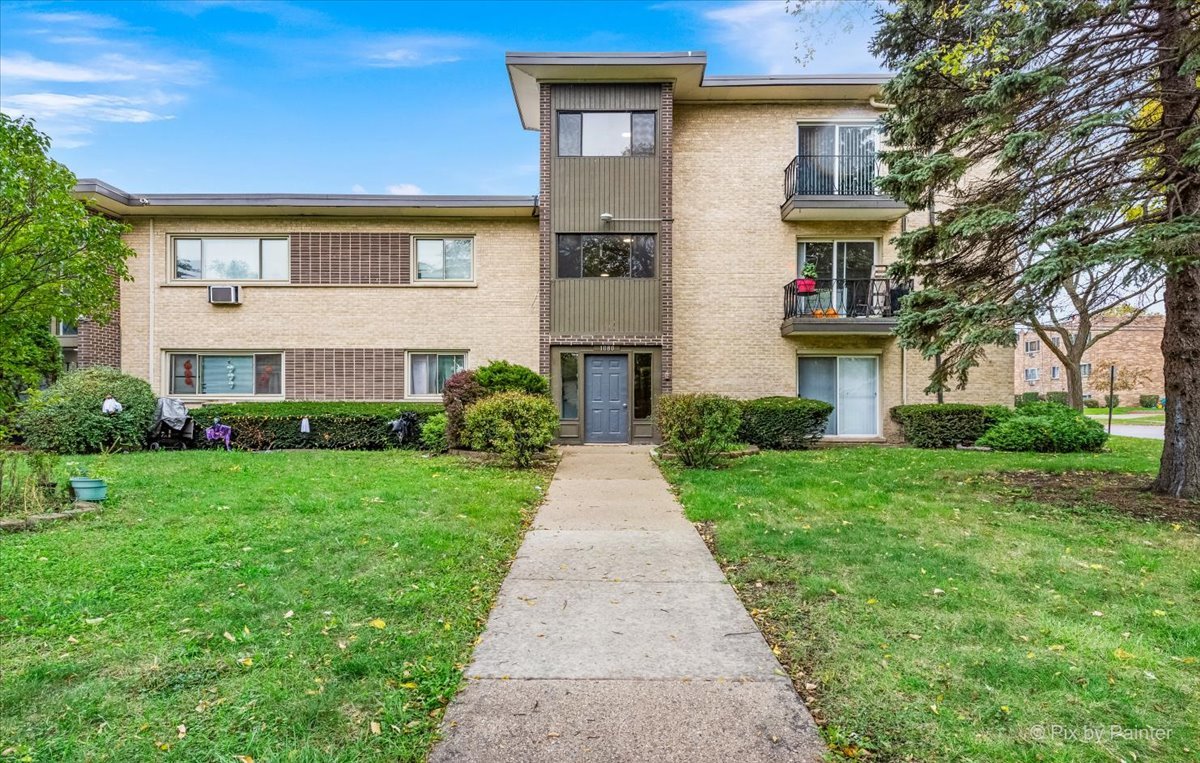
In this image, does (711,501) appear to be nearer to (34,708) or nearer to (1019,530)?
Result: (1019,530)

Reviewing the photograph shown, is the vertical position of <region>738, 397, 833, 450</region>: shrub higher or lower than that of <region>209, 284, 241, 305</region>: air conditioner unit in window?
lower

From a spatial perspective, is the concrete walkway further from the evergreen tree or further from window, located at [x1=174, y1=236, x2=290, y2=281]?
window, located at [x1=174, y1=236, x2=290, y2=281]

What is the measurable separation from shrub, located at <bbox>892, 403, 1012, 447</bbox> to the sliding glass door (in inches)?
49.6

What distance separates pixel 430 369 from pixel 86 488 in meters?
8.76

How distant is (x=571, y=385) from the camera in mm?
13672

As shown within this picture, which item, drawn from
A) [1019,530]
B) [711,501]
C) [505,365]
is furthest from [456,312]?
[1019,530]

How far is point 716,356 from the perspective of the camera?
14.4 m

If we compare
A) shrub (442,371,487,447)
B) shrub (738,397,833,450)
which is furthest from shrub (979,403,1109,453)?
shrub (442,371,487,447)

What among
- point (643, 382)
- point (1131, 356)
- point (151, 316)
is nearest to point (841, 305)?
point (643, 382)

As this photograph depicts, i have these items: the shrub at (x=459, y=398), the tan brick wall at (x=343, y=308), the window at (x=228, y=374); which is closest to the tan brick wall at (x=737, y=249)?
the tan brick wall at (x=343, y=308)

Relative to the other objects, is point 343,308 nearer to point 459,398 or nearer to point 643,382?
point 459,398

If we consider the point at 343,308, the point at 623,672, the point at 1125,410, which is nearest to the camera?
the point at 623,672

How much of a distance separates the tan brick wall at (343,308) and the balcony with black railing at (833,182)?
21.0ft

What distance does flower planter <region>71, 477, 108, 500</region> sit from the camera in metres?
6.78
